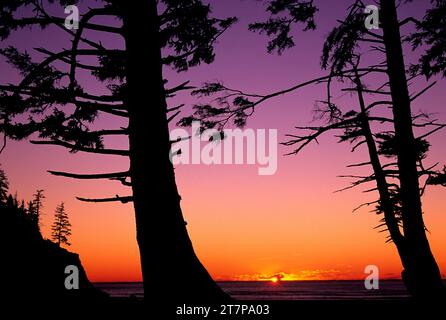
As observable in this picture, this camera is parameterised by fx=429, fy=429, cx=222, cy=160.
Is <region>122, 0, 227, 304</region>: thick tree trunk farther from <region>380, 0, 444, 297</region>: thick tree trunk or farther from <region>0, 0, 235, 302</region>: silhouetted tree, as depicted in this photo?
<region>380, 0, 444, 297</region>: thick tree trunk

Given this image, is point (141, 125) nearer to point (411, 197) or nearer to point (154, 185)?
point (154, 185)

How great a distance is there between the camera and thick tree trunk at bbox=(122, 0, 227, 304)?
18.9 ft

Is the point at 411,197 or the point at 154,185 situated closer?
the point at 154,185

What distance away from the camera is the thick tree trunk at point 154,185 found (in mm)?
5770

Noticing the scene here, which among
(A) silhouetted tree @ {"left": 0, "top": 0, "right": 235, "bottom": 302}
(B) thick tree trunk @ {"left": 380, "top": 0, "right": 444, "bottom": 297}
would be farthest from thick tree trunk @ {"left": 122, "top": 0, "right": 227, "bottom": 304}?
(B) thick tree trunk @ {"left": 380, "top": 0, "right": 444, "bottom": 297}

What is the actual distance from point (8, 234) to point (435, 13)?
8.96 m

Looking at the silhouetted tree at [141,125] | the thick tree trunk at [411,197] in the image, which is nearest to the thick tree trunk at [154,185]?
the silhouetted tree at [141,125]

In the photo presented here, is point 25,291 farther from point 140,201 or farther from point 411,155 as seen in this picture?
point 411,155

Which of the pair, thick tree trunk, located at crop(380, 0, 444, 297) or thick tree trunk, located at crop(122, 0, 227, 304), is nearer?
thick tree trunk, located at crop(122, 0, 227, 304)

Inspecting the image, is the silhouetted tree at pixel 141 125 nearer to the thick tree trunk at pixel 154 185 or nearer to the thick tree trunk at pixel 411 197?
the thick tree trunk at pixel 154 185

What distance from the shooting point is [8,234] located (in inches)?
307

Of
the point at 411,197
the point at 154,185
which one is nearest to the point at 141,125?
the point at 154,185

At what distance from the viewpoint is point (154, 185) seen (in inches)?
234
